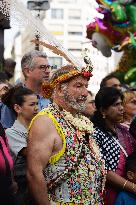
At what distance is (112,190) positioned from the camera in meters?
4.52

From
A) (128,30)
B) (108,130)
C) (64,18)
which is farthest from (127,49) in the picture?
(64,18)

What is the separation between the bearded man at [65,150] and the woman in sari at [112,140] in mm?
402

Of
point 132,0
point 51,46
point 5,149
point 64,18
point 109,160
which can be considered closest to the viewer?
point 5,149

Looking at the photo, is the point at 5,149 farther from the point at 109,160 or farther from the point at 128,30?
the point at 128,30

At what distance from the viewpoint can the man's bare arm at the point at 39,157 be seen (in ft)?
12.1

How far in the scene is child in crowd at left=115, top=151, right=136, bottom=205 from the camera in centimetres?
447

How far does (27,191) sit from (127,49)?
1252 cm

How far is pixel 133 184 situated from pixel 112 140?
15.5 inches

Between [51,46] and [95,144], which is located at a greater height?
[51,46]

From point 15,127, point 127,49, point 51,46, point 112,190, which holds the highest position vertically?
point 51,46

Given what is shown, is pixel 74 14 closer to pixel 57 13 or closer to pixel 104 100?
pixel 57 13

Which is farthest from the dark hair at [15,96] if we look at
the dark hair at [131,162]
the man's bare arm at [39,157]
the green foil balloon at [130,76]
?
the green foil balloon at [130,76]

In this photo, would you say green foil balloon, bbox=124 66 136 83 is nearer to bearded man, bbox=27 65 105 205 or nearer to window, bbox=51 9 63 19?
bearded man, bbox=27 65 105 205

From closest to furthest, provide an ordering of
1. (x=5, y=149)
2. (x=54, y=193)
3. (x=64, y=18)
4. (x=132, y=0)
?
(x=5, y=149) < (x=54, y=193) < (x=132, y=0) < (x=64, y=18)
